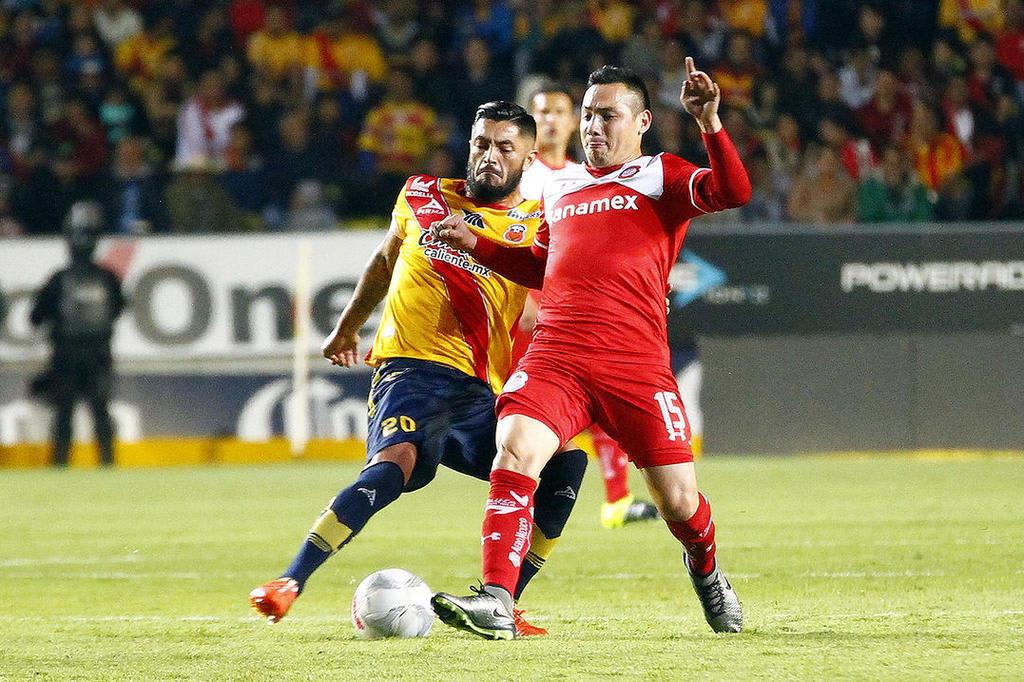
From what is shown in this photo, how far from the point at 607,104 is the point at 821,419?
9.48 metres

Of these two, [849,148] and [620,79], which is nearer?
[620,79]

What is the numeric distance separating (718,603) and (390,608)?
1.14 metres

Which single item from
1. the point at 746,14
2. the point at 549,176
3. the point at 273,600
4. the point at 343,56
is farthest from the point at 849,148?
the point at 273,600

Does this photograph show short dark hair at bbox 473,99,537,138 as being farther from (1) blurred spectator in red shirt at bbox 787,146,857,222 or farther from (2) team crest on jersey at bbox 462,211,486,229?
(1) blurred spectator in red shirt at bbox 787,146,857,222

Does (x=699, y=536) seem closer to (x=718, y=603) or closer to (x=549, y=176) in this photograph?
(x=718, y=603)

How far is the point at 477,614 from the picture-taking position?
548 cm

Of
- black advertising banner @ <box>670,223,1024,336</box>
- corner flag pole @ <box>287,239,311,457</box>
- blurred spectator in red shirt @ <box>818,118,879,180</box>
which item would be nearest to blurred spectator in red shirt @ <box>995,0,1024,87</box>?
blurred spectator in red shirt @ <box>818,118,879,180</box>

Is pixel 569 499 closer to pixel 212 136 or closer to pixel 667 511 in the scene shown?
pixel 667 511

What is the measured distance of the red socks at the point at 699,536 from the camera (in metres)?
5.96

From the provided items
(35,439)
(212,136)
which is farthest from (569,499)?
(212,136)

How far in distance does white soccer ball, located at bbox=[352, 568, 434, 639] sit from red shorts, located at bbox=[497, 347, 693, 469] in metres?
0.74

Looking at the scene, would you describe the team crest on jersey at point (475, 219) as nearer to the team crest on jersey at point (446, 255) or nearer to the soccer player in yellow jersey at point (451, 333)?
the soccer player in yellow jersey at point (451, 333)

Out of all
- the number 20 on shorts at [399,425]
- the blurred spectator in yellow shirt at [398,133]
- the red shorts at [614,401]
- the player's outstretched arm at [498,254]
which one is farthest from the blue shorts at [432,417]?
the blurred spectator in yellow shirt at [398,133]

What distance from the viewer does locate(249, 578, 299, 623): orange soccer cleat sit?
5.87 metres
